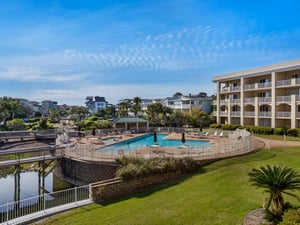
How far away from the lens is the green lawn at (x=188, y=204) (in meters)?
8.77

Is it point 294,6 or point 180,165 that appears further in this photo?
point 294,6

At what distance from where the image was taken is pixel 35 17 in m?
15.8

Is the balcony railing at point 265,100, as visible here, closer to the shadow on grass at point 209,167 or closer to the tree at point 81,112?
the shadow on grass at point 209,167

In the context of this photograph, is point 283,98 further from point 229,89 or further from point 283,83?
point 229,89

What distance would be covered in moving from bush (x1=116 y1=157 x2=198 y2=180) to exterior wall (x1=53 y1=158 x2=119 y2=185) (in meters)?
1.55

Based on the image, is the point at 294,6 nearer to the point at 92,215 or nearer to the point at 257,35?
the point at 257,35

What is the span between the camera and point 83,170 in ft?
63.3

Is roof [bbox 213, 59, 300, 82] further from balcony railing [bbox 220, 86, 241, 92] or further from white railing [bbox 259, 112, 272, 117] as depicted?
white railing [bbox 259, 112, 272, 117]

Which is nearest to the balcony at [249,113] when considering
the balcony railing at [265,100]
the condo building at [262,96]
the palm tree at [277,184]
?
the condo building at [262,96]

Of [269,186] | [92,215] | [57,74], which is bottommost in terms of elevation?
[92,215]

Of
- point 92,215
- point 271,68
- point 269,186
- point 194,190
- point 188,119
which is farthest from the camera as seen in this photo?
point 188,119

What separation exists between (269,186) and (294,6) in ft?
57.0

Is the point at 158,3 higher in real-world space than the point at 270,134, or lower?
higher

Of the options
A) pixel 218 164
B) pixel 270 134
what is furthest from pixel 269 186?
pixel 270 134
